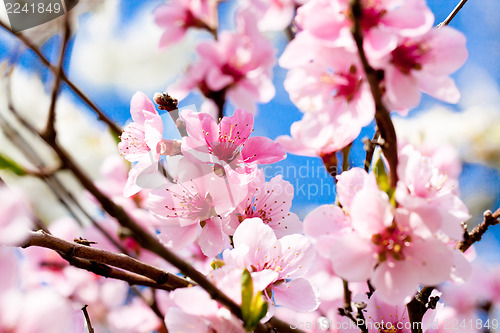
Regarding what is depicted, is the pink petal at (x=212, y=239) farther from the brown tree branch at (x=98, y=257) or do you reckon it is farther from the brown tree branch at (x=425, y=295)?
the brown tree branch at (x=425, y=295)

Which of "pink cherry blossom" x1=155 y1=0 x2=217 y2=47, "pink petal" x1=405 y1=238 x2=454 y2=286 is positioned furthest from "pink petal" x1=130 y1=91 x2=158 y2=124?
"pink cherry blossom" x1=155 y1=0 x2=217 y2=47

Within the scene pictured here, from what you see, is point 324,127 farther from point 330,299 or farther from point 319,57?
point 330,299

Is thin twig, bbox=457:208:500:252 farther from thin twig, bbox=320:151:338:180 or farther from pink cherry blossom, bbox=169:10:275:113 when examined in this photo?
pink cherry blossom, bbox=169:10:275:113

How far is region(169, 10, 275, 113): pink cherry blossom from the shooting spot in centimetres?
115

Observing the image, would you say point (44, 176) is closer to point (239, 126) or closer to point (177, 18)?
point (239, 126)

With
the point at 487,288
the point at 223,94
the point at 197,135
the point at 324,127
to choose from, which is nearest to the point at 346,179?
the point at 324,127

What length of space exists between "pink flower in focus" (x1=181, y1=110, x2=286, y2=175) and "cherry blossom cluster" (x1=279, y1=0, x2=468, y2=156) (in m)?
0.18

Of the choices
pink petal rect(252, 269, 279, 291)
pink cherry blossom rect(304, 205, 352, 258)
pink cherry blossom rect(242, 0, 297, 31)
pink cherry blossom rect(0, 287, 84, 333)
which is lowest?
pink petal rect(252, 269, 279, 291)

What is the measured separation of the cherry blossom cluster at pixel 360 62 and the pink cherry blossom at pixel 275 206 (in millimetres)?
226

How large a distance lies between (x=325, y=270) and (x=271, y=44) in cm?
60

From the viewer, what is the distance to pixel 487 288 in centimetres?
170

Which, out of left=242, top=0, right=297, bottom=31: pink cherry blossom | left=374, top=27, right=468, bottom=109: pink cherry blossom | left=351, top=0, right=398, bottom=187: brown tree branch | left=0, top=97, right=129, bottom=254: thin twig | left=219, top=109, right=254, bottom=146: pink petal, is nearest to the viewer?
left=0, top=97, right=129, bottom=254: thin twig

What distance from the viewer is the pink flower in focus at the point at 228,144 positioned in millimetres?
667

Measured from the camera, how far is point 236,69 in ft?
3.93
